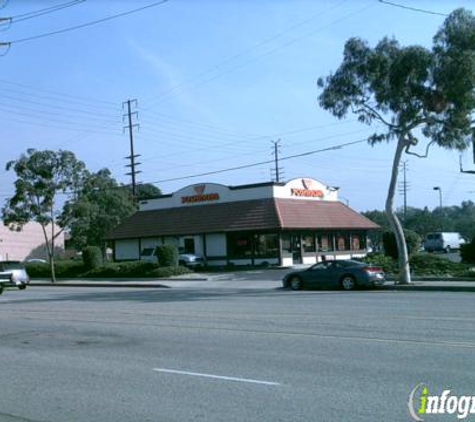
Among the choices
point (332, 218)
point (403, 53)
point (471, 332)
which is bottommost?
point (471, 332)

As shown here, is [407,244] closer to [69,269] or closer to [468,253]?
[468,253]

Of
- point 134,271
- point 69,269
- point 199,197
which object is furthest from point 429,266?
point 69,269

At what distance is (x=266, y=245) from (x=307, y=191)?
20.2 ft

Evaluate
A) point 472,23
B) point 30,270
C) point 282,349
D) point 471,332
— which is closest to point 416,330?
point 471,332

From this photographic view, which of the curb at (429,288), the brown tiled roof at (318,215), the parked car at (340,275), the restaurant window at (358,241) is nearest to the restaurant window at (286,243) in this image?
the brown tiled roof at (318,215)

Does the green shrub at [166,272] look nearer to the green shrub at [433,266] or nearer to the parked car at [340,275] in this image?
the parked car at [340,275]

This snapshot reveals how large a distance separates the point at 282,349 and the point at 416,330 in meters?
3.18

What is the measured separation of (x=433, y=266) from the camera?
29.8 m

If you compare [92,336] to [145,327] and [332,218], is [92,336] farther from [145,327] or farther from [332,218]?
[332,218]

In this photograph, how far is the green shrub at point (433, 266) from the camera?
95.3 ft

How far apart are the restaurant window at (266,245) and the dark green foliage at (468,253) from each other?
13.4 m

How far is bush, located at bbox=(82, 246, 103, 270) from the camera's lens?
4488 centimetres

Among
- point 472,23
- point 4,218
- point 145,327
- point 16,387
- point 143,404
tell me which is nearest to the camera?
point 143,404

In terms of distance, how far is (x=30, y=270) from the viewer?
48688mm
